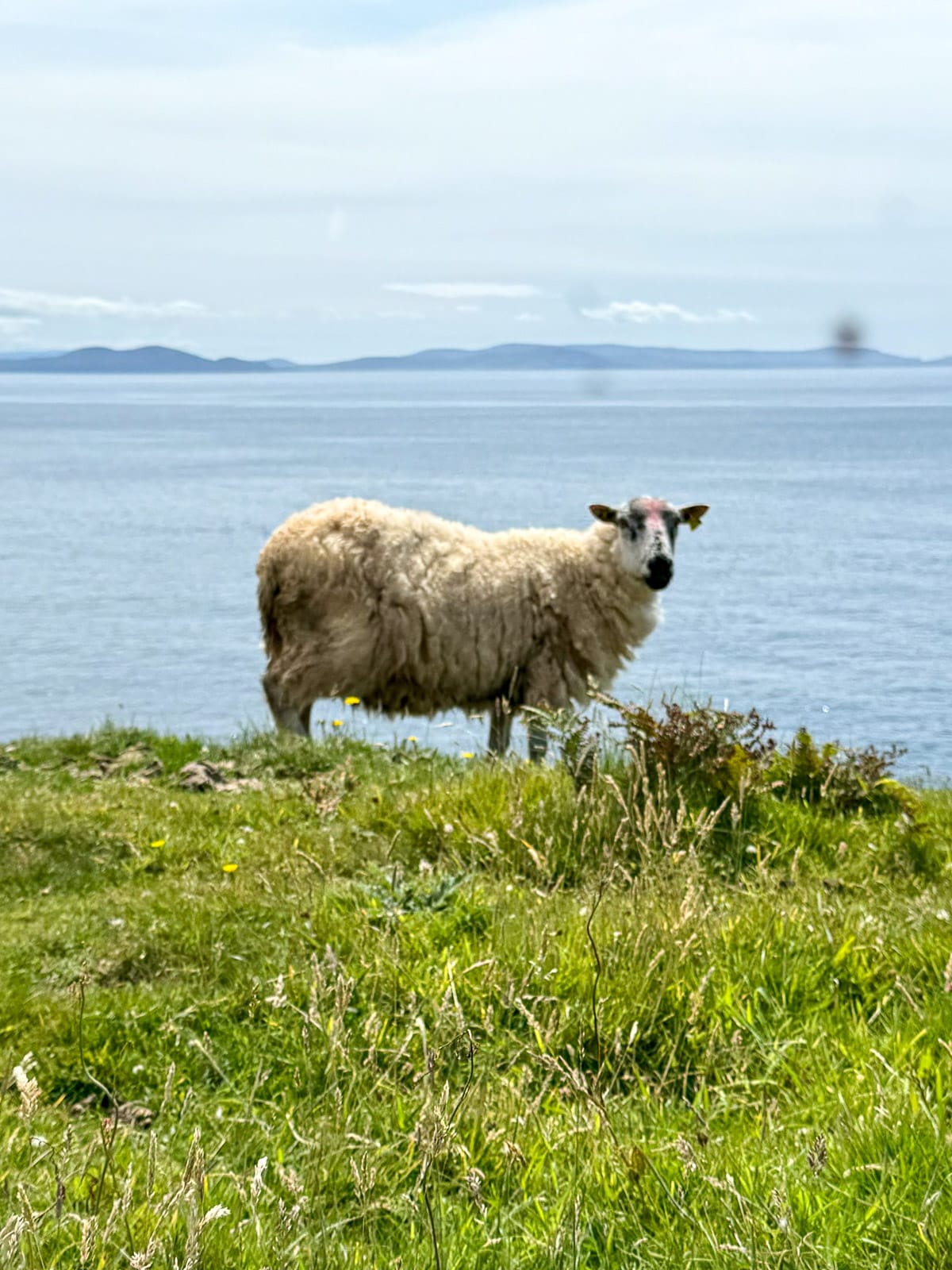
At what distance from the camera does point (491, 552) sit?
34.9 ft

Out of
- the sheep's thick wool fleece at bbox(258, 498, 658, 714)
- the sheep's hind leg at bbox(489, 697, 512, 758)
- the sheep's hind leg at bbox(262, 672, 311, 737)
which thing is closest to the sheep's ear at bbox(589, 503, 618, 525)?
the sheep's thick wool fleece at bbox(258, 498, 658, 714)

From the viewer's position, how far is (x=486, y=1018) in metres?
3.29

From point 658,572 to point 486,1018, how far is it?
24.5ft

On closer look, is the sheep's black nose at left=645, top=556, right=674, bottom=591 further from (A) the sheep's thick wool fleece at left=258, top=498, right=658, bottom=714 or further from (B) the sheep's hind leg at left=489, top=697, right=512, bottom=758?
(B) the sheep's hind leg at left=489, top=697, right=512, bottom=758

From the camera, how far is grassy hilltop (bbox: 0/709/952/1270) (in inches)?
119

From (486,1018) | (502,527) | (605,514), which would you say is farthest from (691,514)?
(502,527)

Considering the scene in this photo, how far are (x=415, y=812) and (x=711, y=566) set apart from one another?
105 ft

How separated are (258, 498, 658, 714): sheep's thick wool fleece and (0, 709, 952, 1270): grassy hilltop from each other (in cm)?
241

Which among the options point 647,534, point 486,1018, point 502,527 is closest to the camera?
point 486,1018

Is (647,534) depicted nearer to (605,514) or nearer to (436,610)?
(605,514)

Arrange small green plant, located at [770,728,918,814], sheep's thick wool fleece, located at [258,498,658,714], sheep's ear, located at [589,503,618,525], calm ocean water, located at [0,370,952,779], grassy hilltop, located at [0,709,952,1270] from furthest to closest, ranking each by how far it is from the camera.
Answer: calm ocean water, located at [0,370,952,779], sheep's ear, located at [589,503,618,525], sheep's thick wool fleece, located at [258,498,658,714], small green plant, located at [770,728,918,814], grassy hilltop, located at [0,709,952,1270]

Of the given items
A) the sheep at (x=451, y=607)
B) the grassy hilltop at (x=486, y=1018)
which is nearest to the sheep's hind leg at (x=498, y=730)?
the sheep at (x=451, y=607)

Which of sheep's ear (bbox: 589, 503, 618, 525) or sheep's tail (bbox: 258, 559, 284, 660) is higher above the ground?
sheep's ear (bbox: 589, 503, 618, 525)

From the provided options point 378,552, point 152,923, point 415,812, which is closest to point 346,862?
point 415,812
